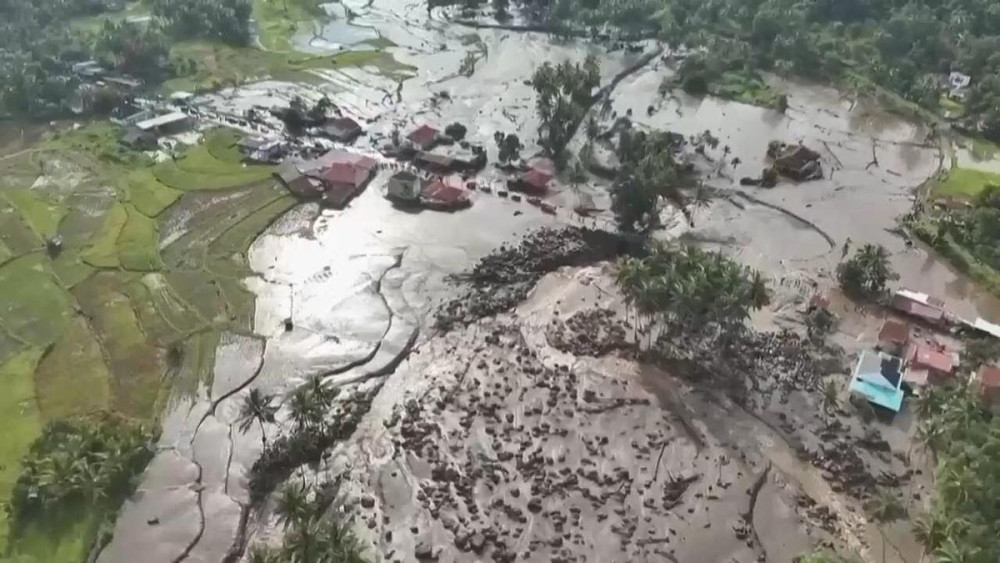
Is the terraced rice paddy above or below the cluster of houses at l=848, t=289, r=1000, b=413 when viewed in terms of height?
below

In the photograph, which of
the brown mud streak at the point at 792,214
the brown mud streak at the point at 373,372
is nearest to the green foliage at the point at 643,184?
the brown mud streak at the point at 792,214

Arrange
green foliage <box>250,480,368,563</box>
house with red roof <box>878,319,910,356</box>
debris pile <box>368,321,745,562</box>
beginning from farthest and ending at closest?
1. house with red roof <box>878,319,910,356</box>
2. debris pile <box>368,321,745,562</box>
3. green foliage <box>250,480,368,563</box>

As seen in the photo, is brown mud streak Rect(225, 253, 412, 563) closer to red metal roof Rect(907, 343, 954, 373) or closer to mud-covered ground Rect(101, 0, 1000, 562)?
mud-covered ground Rect(101, 0, 1000, 562)

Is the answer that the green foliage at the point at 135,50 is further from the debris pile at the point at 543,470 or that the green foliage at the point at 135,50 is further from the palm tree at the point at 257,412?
the debris pile at the point at 543,470

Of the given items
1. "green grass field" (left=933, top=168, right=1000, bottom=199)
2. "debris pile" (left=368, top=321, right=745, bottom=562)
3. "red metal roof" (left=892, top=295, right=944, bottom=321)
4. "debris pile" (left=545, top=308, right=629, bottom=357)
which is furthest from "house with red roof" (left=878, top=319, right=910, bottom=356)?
"green grass field" (left=933, top=168, right=1000, bottom=199)

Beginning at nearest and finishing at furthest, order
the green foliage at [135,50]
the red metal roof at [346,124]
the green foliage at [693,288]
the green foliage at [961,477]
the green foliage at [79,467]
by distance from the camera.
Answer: the green foliage at [961,477] → the green foliage at [79,467] → the green foliage at [693,288] → the red metal roof at [346,124] → the green foliage at [135,50]

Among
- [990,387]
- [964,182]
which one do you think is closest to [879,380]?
[990,387]

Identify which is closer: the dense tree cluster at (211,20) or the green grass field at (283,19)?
the dense tree cluster at (211,20)

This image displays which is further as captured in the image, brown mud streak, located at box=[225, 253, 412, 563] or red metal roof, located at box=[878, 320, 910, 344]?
red metal roof, located at box=[878, 320, 910, 344]

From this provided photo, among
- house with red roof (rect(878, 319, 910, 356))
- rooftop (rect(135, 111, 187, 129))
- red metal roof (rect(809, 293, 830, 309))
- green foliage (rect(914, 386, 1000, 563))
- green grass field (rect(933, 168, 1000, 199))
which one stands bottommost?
rooftop (rect(135, 111, 187, 129))
